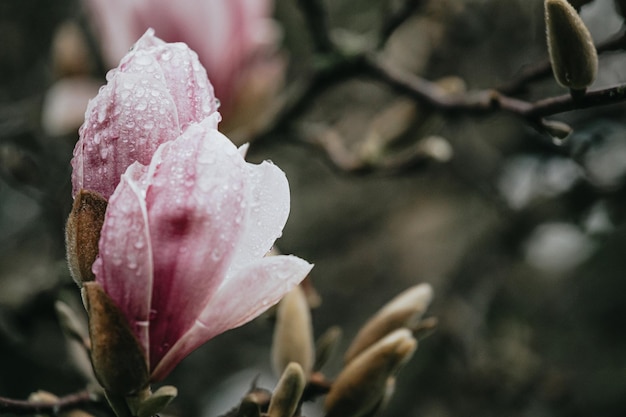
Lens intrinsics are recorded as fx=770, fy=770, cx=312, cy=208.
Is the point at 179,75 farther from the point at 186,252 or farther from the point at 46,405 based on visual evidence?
the point at 46,405

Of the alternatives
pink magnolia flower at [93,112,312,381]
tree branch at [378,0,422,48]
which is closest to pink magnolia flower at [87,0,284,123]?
tree branch at [378,0,422,48]

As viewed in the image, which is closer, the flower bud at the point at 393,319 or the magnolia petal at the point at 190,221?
the magnolia petal at the point at 190,221

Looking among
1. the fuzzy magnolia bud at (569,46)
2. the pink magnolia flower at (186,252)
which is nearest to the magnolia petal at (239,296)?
the pink magnolia flower at (186,252)

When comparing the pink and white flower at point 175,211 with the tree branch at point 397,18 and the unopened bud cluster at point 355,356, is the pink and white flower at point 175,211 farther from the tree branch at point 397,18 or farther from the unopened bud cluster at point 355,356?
the tree branch at point 397,18

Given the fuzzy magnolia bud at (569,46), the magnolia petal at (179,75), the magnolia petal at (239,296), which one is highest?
the magnolia petal at (179,75)

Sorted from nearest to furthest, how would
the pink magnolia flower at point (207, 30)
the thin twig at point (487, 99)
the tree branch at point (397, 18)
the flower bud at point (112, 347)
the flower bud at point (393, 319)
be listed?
1. the flower bud at point (112, 347)
2. the thin twig at point (487, 99)
3. the flower bud at point (393, 319)
4. the tree branch at point (397, 18)
5. the pink magnolia flower at point (207, 30)

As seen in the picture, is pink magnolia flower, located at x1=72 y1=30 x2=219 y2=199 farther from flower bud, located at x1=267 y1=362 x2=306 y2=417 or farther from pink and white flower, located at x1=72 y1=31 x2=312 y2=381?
flower bud, located at x1=267 y1=362 x2=306 y2=417
